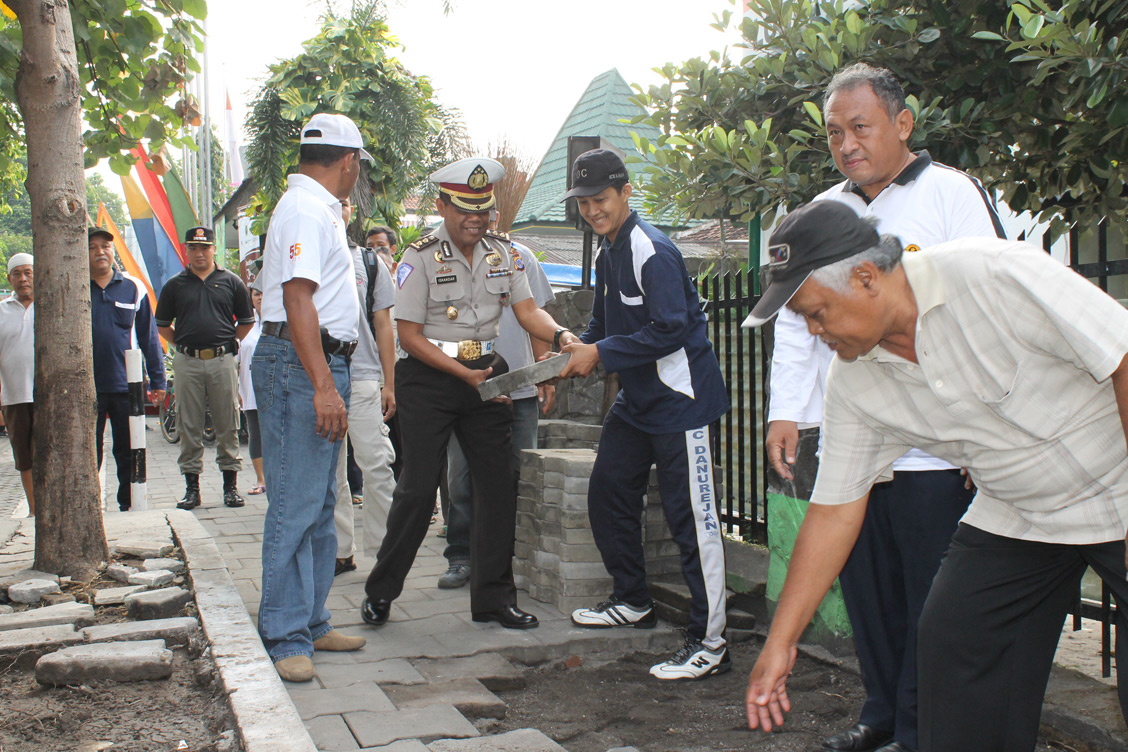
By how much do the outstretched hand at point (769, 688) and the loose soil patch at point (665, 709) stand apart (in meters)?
1.24

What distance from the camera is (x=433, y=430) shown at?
4516 mm

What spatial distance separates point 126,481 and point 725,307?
5123mm

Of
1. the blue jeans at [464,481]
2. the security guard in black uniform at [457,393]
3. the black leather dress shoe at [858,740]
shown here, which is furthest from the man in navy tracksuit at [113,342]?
the black leather dress shoe at [858,740]

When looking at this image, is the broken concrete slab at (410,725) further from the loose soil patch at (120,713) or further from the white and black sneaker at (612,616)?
the white and black sneaker at (612,616)

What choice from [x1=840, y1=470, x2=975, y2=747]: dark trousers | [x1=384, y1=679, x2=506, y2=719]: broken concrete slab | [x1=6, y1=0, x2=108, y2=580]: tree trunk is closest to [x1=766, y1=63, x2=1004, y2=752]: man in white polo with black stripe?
[x1=840, y1=470, x2=975, y2=747]: dark trousers

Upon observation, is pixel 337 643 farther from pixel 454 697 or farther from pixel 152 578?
pixel 152 578

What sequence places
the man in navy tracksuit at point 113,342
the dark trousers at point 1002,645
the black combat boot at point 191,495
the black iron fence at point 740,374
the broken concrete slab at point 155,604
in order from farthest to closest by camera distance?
the black combat boot at point 191,495, the man in navy tracksuit at point 113,342, the black iron fence at point 740,374, the broken concrete slab at point 155,604, the dark trousers at point 1002,645

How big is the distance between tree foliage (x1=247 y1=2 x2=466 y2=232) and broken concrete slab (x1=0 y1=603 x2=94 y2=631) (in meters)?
11.2

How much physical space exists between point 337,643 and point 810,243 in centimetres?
287

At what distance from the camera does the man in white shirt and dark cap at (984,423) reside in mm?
1980

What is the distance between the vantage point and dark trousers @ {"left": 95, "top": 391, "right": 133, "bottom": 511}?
25.2 feet

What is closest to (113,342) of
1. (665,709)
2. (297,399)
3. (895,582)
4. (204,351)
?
(204,351)

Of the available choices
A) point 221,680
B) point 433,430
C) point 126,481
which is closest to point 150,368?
point 126,481

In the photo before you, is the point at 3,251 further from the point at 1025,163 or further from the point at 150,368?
the point at 1025,163
